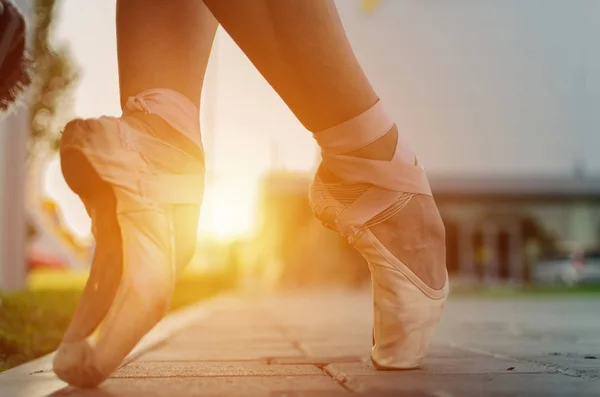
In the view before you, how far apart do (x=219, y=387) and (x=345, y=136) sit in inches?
23.1

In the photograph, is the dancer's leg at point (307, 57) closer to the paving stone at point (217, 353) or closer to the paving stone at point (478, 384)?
the paving stone at point (478, 384)

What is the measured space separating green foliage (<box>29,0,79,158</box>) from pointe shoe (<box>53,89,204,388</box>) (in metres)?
11.0

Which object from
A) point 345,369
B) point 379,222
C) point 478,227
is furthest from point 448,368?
point 478,227

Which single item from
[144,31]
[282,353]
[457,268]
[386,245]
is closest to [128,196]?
[144,31]

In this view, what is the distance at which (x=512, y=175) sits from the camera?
24.8 metres

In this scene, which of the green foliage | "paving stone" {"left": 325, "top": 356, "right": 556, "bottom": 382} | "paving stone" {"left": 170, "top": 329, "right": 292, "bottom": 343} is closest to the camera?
"paving stone" {"left": 325, "top": 356, "right": 556, "bottom": 382}

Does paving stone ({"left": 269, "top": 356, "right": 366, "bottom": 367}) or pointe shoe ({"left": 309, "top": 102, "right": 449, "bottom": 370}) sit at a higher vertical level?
pointe shoe ({"left": 309, "top": 102, "right": 449, "bottom": 370})

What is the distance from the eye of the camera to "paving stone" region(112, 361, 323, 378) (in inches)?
68.2

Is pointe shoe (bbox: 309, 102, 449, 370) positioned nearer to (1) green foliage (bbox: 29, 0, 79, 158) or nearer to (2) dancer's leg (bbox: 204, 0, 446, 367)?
(2) dancer's leg (bbox: 204, 0, 446, 367)

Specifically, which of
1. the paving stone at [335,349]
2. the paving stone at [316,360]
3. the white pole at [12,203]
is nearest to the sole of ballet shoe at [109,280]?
the paving stone at [316,360]

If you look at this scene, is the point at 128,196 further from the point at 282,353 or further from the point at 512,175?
the point at 512,175

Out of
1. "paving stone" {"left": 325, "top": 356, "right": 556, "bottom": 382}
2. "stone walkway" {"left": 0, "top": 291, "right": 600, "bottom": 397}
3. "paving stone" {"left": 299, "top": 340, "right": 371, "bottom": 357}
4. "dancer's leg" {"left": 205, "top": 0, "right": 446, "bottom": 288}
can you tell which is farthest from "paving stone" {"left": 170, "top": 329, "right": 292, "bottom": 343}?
"dancer's leg" {"left": 205, "top": 0, "right": 446, "bottom": 288}

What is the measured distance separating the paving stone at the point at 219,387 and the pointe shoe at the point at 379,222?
20cm

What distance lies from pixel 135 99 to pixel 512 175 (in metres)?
24.3
